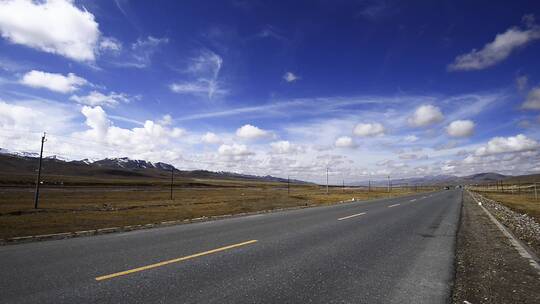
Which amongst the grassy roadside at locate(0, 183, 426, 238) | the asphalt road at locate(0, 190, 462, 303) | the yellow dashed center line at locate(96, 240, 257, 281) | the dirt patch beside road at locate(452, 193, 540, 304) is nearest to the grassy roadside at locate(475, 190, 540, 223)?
the dirt patch beside road at locate(452, 193, 540, 304)

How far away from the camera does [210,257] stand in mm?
7949

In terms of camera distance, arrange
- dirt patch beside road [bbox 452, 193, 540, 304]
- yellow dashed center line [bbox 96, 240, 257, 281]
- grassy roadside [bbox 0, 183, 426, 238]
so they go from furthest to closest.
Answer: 1. grassy roadside [bbox 0, 183, 426, 238]
2. yellow dashed center line [bbox 96, 240, 257, 281]
3. dirt patch beside road [bbox 452, 193, 540, 304]

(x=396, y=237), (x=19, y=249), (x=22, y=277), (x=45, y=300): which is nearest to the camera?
(x=45, y=300)

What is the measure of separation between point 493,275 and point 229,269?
550 cm

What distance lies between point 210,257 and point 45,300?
3514mm

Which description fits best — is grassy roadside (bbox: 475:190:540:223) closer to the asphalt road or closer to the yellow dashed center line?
the asphalt road

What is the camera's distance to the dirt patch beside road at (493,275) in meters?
5.66

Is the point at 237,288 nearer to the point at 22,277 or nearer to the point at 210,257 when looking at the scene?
the point at 210,257

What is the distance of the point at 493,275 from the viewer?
22.9 feet

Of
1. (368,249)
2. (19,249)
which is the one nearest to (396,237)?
(368,249)

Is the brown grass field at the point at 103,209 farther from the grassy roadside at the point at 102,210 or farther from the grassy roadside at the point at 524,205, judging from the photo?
the grassy roadside at the point at 524,205

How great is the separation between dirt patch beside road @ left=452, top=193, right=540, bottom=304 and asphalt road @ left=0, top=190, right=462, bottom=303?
322 millimetres

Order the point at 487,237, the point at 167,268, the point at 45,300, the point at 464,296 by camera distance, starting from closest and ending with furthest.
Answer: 1. the point at 45,300
2. the point at 464,296
3. the point at 167,268
4. the point at 487,237

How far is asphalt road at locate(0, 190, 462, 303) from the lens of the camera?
5422 millimetres
